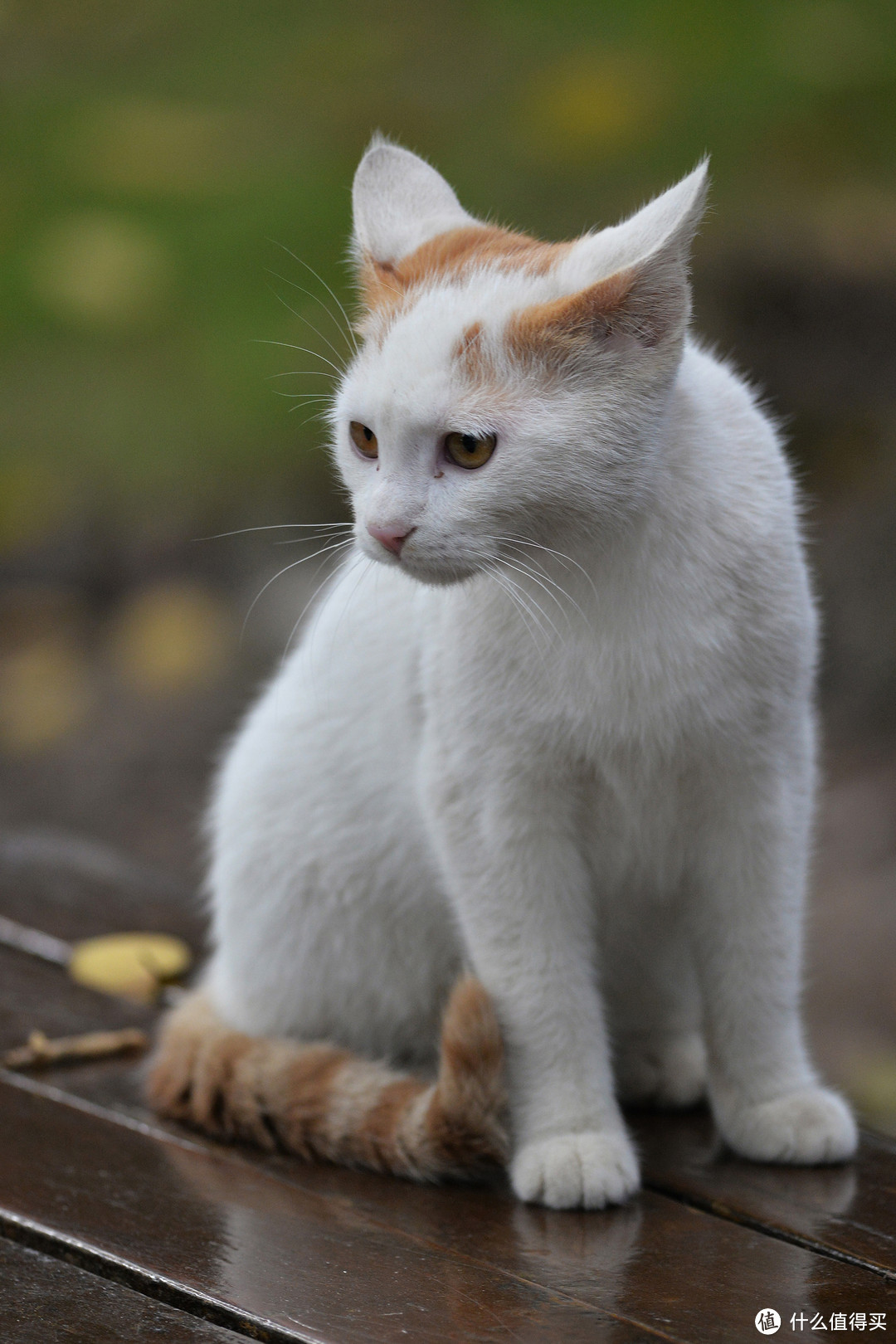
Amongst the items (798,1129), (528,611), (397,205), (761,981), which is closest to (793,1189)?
(798,1129)

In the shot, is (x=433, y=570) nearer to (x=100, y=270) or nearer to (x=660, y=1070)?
(x=660, y=1070)

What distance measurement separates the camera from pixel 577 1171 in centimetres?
170

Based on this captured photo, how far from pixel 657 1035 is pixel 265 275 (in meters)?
3.77

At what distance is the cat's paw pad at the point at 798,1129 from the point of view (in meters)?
1.82

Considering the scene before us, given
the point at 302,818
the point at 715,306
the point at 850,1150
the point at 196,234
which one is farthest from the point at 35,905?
the point at 196,234

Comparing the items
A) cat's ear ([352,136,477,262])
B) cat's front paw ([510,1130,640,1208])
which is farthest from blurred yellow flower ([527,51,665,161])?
cat's front paw ([510,1130,640,1208])

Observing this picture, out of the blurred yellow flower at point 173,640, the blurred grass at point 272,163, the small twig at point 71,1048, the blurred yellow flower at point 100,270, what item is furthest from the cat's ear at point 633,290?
the blurred yellow flower at point 100,270

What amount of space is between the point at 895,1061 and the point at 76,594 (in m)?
3.17

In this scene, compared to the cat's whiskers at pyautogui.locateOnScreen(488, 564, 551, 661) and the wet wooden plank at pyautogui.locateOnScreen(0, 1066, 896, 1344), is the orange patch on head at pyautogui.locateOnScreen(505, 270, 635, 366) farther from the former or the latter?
the wet wooden plank at pyautogui.locateOnScreen(0, 1066, 896, 1344)

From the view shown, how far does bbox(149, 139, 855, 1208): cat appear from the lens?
1.50 metres

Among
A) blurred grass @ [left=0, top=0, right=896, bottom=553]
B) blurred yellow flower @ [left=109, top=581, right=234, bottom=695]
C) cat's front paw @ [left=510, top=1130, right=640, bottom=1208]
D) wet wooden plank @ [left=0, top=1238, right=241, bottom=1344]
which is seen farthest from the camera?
blurred yellow flower @ [left=109, top=581, right=234, bottom=695]

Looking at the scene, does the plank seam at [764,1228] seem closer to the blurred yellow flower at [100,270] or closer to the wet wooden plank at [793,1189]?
the wet wooden plank at [793,1189]

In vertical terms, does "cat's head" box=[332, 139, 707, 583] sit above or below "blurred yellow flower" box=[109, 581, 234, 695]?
below

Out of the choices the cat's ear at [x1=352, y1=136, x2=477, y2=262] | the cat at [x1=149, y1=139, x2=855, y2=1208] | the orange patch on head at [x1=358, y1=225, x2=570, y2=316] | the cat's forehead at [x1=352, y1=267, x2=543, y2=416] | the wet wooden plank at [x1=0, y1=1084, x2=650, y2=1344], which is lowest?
the wet wooden plank at [x1=0, y1=1084, x2=650, y2=1344]
